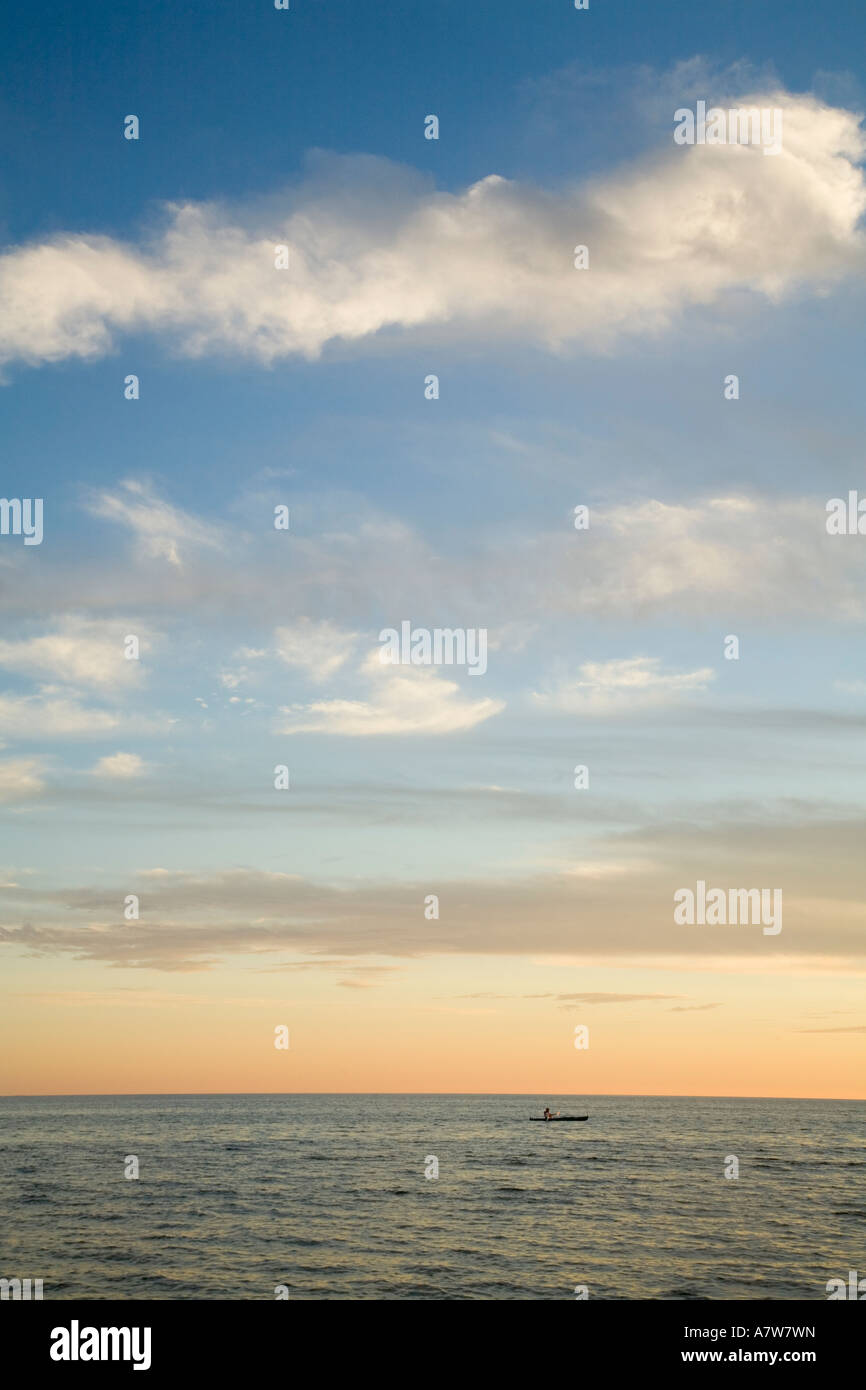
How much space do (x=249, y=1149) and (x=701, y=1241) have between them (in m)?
67.1

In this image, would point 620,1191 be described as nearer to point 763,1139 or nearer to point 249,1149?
point 249,1149

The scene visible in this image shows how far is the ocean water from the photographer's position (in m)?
37.8

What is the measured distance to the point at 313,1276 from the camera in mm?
38375

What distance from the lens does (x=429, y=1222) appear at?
51.8 metres

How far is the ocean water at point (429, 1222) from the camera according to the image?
3781cm

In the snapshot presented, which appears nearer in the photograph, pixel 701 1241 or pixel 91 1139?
pixel 701 1241
